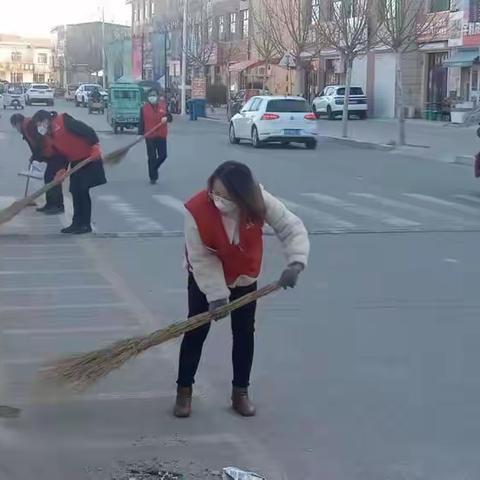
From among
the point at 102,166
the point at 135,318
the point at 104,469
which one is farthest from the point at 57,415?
the point at 102,166

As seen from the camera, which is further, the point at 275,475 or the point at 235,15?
the point at 235,15

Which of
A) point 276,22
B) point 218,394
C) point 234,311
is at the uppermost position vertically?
point 276,22

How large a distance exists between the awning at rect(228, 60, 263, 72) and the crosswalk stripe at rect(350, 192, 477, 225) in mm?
47126

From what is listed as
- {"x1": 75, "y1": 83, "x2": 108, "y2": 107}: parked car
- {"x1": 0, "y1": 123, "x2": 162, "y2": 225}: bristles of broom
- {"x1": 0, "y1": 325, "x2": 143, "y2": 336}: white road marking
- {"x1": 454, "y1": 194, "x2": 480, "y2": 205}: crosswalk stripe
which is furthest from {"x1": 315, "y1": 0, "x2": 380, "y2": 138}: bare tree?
{"x1": 75, "y1": 83, "x2": 108, "y2": 107}: parked car

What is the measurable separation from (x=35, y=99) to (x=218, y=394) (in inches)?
2646

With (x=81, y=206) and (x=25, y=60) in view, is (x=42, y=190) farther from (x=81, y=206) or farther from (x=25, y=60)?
(x=25, y=60)

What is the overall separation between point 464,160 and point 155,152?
9344 millimetres

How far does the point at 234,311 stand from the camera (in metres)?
5.61

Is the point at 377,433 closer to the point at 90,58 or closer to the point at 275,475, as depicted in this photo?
the point at 275,475

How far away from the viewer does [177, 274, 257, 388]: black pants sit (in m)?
5.59

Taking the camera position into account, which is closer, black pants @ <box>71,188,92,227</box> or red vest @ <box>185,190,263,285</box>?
red vest @ <box>185,190,263,285</box>

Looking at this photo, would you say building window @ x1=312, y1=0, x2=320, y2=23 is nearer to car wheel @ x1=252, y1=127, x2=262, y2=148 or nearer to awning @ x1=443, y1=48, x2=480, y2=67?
awning @ x1=443, y1=48, x2=480, y2=67

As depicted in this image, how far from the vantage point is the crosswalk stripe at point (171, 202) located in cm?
1502

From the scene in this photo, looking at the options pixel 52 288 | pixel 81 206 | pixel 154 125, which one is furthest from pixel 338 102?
pixel 52 288
